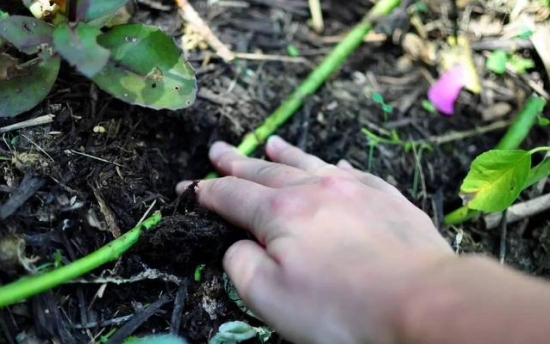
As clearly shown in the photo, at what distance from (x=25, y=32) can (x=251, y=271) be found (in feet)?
2.66

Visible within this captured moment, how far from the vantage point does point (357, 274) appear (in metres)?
1.19

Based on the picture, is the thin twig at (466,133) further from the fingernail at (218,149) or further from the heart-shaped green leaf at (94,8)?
the heart-shaped green leaf at (94,8)

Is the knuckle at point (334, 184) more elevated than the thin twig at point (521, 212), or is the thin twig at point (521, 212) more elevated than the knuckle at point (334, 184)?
the knuckle at point (334, 184)

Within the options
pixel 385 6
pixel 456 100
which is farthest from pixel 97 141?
pixel 456 100

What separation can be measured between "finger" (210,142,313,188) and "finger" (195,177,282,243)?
0.26 ft

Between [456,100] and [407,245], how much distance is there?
1154 mm

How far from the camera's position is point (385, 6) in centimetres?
224

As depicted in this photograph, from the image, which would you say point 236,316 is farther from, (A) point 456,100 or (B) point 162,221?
(A) point 456,100

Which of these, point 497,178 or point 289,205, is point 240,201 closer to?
point 289,205

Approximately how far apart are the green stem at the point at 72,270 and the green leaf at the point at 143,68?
0.32m

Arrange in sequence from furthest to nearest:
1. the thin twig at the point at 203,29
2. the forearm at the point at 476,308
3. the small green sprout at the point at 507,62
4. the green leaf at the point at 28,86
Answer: the small green sprout at the point at 507,62
the thin twig at the point at 203,29
the green leaf at the point at 28,86
the forearm at the point at 476,308

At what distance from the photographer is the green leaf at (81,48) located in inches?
53.4

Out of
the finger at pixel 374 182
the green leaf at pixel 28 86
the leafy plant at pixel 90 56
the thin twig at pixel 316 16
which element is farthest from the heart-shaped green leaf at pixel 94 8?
the thin twig at pixel 316 16

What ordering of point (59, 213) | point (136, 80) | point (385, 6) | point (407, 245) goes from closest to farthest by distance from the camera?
point (407, 245), point (59, 213), point (136, 80), point (385, 6)
